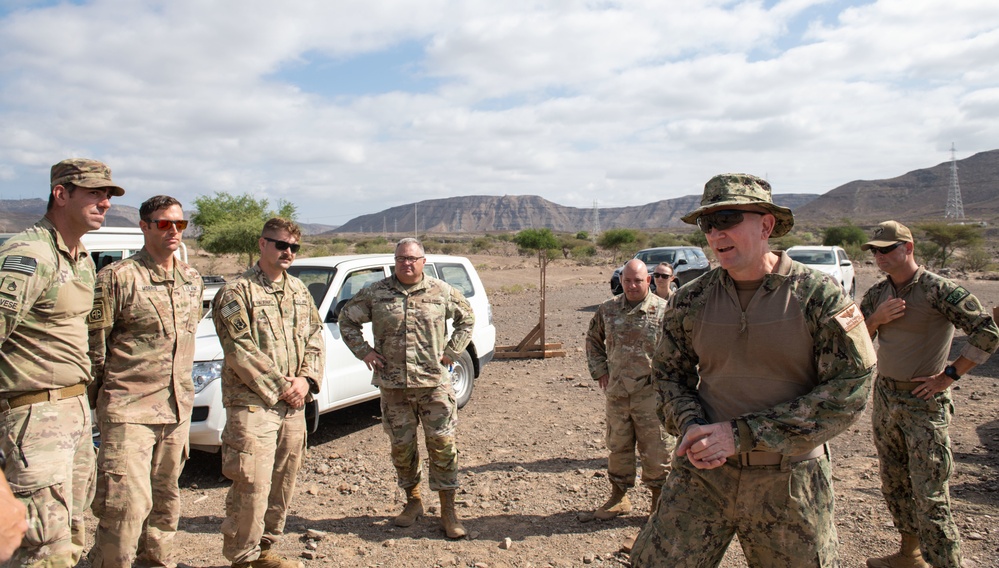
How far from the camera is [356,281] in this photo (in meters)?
6.44

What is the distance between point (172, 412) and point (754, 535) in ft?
9.29

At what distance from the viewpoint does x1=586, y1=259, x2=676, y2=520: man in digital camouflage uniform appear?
14.7 ft

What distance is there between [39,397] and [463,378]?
5.02 metres

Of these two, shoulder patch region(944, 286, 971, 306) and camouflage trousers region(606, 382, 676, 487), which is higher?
shoulder patch region(944, 286, 971, 306)

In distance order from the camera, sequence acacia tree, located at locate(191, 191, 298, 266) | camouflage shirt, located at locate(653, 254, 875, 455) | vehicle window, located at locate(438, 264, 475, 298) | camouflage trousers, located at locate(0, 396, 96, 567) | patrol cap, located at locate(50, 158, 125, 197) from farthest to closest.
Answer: acacia tree, located at locate(191, 191, 298, 266) → vehicle window, located at locate(438, 264, 475, 298) → patrol cap, located at locate(50, 158, 125, 197) → camouflage trousers, located at locate(0, 396, 96, 567) → camouflage shirt, located at locate(653, 254, 875, 455)

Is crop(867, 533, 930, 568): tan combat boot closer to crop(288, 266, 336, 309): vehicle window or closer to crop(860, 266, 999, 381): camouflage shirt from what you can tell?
crop(860, 266, 999, 381): camouflage shirt

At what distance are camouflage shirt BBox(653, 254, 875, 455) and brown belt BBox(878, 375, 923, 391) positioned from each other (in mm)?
1696

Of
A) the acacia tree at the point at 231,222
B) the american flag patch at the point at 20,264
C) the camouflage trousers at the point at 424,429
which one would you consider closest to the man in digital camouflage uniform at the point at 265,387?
the camouflage trousers at the point at 424,429

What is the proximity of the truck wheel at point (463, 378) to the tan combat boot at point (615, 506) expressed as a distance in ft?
9.40

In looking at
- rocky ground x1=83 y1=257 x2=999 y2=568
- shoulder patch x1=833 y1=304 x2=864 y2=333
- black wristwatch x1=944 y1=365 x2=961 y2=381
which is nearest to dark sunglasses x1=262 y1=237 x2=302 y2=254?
rocky ground x1=83 y1=257 x2=999 y2=568

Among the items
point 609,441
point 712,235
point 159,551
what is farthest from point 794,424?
point 159,551

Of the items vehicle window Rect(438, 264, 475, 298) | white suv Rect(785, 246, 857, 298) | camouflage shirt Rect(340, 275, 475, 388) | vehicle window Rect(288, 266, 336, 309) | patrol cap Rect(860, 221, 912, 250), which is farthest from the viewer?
white suv Rect(785, 246, 857, 298)

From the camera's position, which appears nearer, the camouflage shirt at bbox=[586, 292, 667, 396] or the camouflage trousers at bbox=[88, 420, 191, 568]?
the camouflage trousers at bbox=[88, 420, 191, 568]

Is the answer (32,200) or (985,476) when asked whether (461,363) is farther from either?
(32,200)
